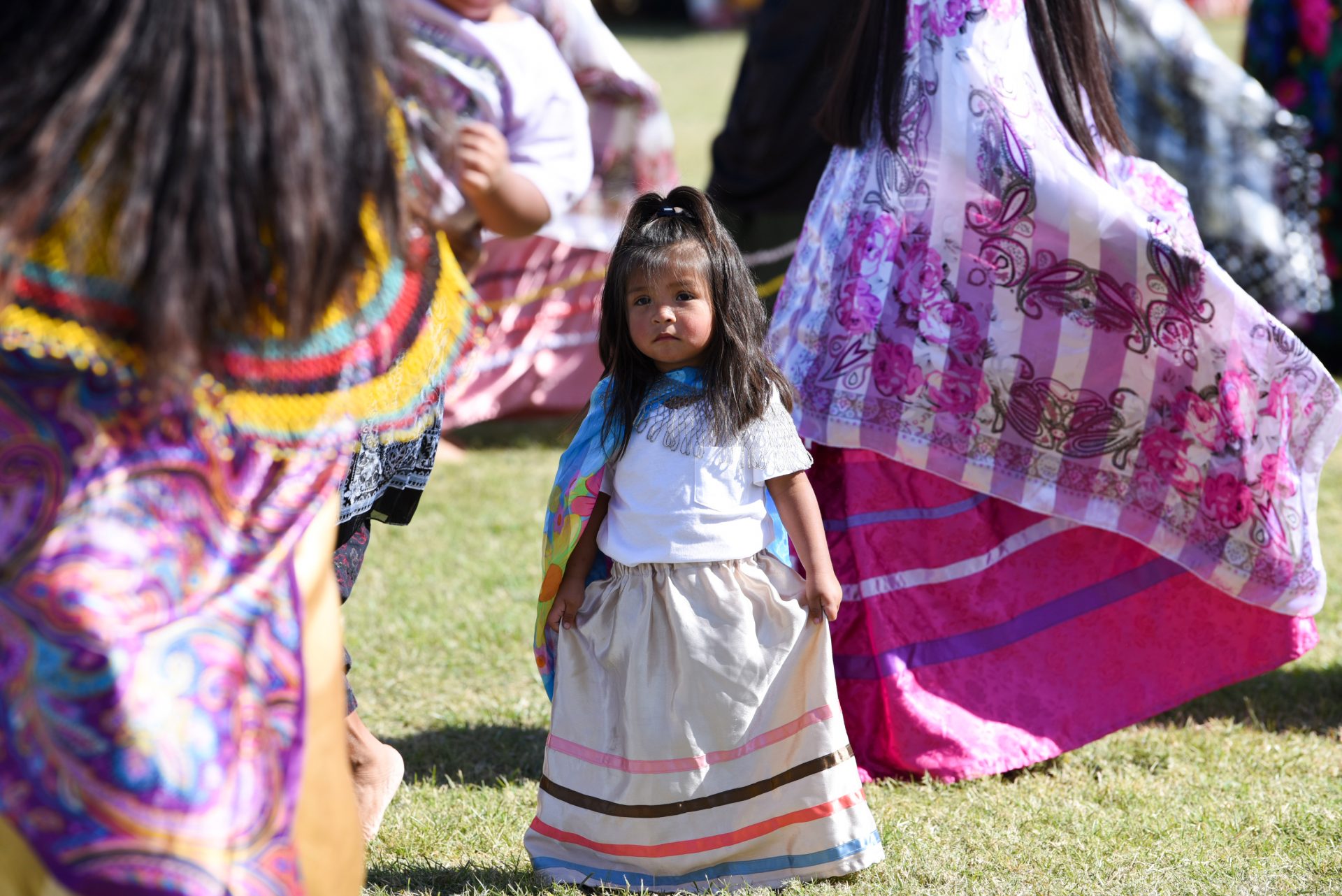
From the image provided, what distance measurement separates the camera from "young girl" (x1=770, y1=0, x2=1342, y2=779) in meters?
2.73

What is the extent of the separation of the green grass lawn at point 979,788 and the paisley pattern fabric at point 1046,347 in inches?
15.1

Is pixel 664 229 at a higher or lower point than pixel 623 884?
higher

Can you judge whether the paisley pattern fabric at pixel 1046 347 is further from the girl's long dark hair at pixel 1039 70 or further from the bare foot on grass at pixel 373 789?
the bare foot on grass at pixel 373 789

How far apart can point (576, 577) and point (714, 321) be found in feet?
1.55

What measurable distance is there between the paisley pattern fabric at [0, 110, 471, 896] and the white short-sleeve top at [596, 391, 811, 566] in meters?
0.90

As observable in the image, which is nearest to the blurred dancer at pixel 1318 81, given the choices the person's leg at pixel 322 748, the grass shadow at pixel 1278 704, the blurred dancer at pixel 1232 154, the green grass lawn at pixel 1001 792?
the blurred dancer at pixel 1232 154

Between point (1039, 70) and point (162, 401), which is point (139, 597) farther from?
point (1039, 70)

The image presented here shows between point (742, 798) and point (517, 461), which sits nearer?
point (742, 798)

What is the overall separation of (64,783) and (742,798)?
1258mm

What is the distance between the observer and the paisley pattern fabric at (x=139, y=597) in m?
1.35

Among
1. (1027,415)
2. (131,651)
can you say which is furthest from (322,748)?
(1027,415)

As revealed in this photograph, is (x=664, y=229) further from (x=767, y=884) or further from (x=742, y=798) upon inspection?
(x=767, y=884)

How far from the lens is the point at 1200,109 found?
20.5 ft

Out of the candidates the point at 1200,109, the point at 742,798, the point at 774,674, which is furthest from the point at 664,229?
the point at 1200,109
